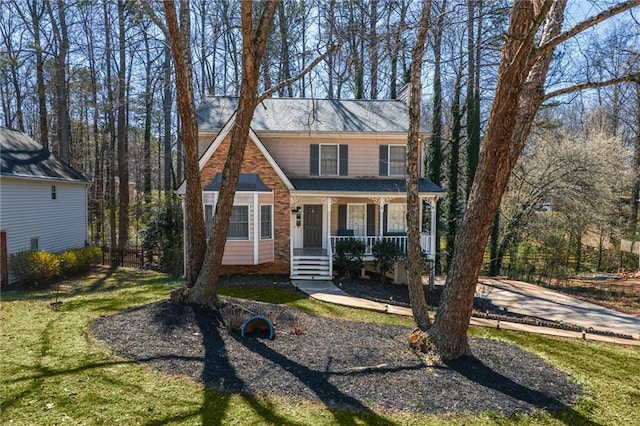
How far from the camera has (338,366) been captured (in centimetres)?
598

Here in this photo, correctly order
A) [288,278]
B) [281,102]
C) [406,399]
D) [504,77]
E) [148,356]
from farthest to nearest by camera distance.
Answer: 1. [281,102]
2. [288,278]
3. [148,356]
4. [504,77]
5. [406,399]

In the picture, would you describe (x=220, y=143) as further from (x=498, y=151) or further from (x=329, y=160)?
(x=498, y=151)

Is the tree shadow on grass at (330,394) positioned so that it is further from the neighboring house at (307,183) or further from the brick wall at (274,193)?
the brick wall at (274,193)

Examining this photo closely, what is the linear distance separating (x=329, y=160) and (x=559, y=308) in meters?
9.76

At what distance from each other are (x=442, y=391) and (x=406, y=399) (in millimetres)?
589

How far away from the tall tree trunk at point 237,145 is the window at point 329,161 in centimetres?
792

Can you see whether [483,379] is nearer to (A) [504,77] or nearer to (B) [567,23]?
(A) [504,77]

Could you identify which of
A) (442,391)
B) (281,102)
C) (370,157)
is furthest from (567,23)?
(281,102)

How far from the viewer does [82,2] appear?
1571cm

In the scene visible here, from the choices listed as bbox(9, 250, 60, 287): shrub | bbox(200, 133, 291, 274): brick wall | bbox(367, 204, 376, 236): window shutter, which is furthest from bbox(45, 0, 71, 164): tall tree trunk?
bbox(367, 204, 376, 236): window shutter

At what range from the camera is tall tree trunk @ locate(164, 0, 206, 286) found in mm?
7699

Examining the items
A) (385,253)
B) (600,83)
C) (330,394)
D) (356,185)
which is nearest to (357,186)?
(356,185)

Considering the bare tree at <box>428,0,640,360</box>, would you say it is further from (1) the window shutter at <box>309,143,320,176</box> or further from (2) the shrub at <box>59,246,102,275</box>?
(2) the shrub at <box>59,246,102,275</box>

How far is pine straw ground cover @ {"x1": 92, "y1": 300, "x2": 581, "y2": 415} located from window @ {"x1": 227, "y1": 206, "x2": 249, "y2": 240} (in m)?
5.86
